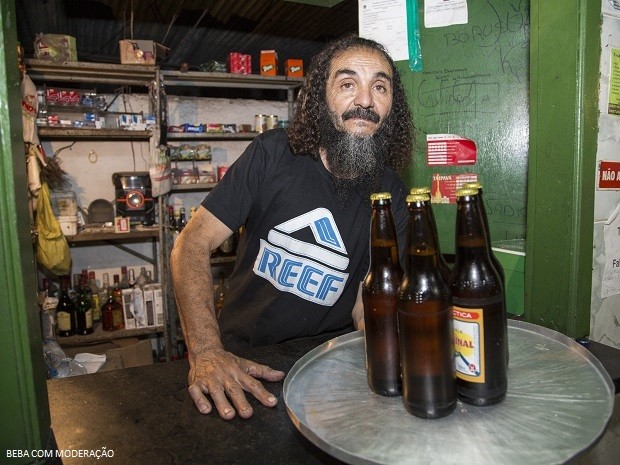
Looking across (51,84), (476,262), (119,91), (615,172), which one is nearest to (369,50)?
(615,172)

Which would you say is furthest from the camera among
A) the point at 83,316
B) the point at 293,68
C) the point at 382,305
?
the point at 293,68

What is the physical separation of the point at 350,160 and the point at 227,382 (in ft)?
3.18

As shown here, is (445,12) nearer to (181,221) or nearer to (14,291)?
(14,291)

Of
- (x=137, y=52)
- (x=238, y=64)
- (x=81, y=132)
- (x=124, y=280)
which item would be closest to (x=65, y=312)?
(x=124, y=280)

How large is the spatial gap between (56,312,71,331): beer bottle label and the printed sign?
→ 121 inches

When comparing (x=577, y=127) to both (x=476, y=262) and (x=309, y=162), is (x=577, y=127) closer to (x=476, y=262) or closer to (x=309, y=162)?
(x=476, y=262)

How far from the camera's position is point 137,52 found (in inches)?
143

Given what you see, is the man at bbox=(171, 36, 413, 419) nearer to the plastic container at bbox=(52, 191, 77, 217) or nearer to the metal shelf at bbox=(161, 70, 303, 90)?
the metal shelf at bbox=(161, 70, 303, 90)

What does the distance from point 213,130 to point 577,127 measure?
3.34 m

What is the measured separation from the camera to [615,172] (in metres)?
1.29

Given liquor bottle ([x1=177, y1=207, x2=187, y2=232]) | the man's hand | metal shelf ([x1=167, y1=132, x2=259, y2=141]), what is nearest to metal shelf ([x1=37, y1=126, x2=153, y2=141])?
metal shelf ([x1=167, y1=132, x2=259, y2=141])

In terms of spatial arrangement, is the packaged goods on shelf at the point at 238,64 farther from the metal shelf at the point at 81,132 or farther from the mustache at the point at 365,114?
the mustache at the point at 365,114

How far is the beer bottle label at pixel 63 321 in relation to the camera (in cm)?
364

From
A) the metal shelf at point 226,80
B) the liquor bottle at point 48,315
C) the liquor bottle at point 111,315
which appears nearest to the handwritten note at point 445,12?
the metal shelf at point 226,80
